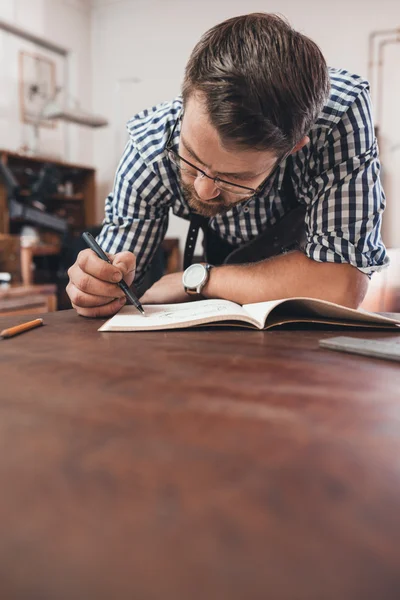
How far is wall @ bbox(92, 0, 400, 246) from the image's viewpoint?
3.92 metres

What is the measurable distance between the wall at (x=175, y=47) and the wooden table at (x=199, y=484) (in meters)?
3.90

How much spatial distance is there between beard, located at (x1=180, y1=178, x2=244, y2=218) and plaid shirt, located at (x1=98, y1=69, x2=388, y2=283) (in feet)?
0.30

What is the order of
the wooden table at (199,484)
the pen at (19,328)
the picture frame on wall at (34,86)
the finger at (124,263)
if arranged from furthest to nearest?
the picture frame on wall at (34,86) < the finger at (124,263) < the pen at (19,328) < the wooden table at (199,484)

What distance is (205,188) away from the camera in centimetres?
84

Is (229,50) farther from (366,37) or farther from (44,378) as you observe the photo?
(366,37)

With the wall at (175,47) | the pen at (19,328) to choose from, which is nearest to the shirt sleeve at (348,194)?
the pen at (19,328)

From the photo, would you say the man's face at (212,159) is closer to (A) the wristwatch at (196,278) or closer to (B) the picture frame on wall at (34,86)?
(A) the wristwatch at (196,278)

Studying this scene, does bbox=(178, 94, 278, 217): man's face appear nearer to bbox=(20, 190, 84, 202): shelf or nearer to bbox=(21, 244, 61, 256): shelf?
bbox=(21, 244, 61, 256): shelf

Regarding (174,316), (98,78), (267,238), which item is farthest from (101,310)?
(98,78)

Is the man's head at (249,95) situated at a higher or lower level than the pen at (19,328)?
higher

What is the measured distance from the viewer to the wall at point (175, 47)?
154 inches

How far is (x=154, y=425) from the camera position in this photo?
0.30m

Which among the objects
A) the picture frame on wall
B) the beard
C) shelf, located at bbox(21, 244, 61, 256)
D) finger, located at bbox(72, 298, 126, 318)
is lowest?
shelf, located at bbox(21, 244, 61, 256)

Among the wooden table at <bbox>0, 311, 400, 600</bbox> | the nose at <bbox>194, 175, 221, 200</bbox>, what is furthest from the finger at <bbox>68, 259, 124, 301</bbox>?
the wooden table at <bbox>0, 311, 400, 600</bbox>
